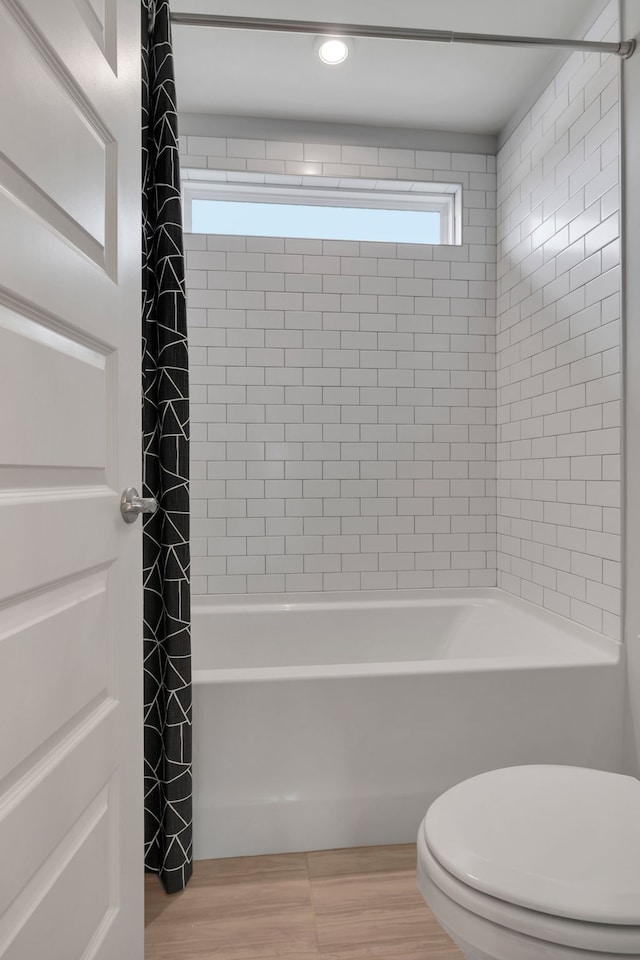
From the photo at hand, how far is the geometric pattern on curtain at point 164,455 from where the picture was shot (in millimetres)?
1692

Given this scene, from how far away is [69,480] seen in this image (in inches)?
35.8

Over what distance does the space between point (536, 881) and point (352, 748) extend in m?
0.96

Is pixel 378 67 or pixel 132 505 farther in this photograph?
pixel 378 67

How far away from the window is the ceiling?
0.27 m

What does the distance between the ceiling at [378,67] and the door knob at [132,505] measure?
1.92 metres

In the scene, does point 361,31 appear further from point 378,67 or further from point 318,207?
point 318,207

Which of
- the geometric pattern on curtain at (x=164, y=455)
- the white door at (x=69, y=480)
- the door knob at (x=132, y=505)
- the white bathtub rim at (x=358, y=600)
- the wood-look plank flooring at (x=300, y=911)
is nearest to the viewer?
the white door at (x=69, y=480)

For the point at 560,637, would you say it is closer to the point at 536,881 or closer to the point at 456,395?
the point at 456,395

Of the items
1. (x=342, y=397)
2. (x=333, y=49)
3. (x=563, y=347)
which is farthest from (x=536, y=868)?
(x=333, y=49)

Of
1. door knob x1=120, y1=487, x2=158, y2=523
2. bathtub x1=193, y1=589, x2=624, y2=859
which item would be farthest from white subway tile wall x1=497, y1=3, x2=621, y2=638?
door knob x1=120, y1=487, x2=158, y2=523

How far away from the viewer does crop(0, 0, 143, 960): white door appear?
730 millimetres

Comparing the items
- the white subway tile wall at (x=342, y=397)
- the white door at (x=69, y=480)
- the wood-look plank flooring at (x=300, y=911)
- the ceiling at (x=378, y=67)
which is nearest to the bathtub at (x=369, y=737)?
the wood-look plank flooring at (x=300, y=911)

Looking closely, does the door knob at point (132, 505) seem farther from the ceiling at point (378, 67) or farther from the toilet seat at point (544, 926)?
the ceiling at point (378, 67)

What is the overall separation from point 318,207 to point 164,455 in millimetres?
1772
